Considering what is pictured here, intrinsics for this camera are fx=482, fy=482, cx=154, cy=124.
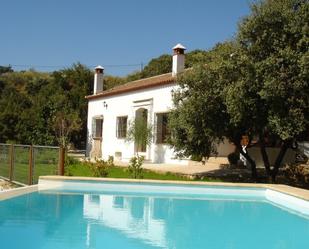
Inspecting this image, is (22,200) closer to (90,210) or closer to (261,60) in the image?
(90,210)

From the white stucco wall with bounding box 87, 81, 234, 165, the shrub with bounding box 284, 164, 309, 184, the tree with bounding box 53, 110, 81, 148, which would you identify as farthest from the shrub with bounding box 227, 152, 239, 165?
the tree with bounding box 53, 110, 81, 148

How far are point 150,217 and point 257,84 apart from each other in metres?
7.00

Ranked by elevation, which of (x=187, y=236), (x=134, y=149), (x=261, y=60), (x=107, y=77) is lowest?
(x=187, y=236)

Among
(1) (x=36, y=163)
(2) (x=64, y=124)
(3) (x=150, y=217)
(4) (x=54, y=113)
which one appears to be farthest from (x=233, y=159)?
(4) (x=54, y=113)

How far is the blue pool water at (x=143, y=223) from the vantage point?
9.19 m

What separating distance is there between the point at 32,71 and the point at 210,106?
75210mm

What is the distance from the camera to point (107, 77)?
6700 centimetres

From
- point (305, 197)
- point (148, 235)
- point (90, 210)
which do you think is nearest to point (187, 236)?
point (148, 235)

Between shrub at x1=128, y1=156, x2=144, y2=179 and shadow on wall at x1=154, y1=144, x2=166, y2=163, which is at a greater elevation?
shadow on wall at x1=154, y1=144, x2=166, y2=163

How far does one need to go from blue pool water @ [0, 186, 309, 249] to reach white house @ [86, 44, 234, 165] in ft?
26.8

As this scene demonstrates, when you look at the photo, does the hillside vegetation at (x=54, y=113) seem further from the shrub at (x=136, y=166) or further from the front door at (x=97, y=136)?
the shrub at (x=136, y=166)

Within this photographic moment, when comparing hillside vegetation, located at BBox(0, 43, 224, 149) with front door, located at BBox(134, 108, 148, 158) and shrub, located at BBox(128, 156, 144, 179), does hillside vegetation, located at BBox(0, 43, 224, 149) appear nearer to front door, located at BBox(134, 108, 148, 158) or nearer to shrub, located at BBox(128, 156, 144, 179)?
front door, located at BBox(134, 108, 148, 158)

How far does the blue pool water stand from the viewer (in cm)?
919

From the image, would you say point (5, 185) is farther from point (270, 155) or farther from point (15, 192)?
point (270, 155)
